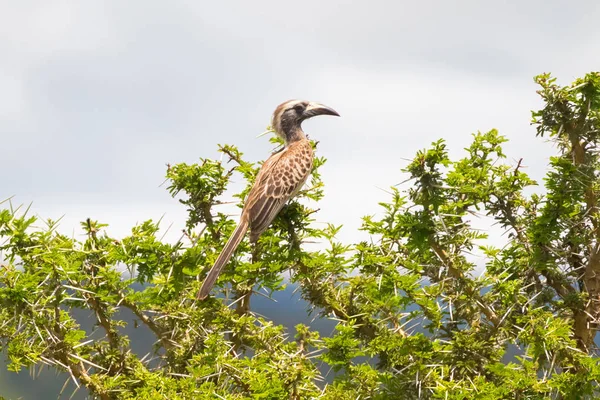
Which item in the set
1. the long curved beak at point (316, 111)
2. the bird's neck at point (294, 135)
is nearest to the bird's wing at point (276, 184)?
the bird's neck at point (294, 135)

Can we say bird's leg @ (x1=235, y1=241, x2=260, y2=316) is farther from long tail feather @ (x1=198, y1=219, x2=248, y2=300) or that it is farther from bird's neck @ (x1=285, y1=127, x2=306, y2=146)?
bird's neck @ (x1=285, y1=127, x2=306, y2=146)

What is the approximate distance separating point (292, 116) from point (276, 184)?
6.34ft

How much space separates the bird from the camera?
5593 millimetres

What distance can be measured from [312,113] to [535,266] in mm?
3690

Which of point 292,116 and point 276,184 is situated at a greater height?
point 292,116

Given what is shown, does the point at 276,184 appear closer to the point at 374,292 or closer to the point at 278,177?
the point at 278,177

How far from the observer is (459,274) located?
486cm

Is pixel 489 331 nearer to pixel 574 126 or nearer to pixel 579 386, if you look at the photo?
pixel 579 386

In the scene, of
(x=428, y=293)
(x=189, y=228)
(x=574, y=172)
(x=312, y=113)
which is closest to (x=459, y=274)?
(x=428, y=293)

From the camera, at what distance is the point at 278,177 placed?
20.1ft

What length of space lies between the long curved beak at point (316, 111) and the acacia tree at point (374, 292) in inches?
68.8

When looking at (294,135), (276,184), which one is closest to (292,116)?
(294,135)

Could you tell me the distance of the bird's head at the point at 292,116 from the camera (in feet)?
25.0

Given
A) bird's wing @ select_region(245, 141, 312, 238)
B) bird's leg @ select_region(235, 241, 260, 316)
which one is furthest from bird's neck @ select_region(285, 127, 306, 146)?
bird's leg @ select_region(235, 241, 260, 316)
